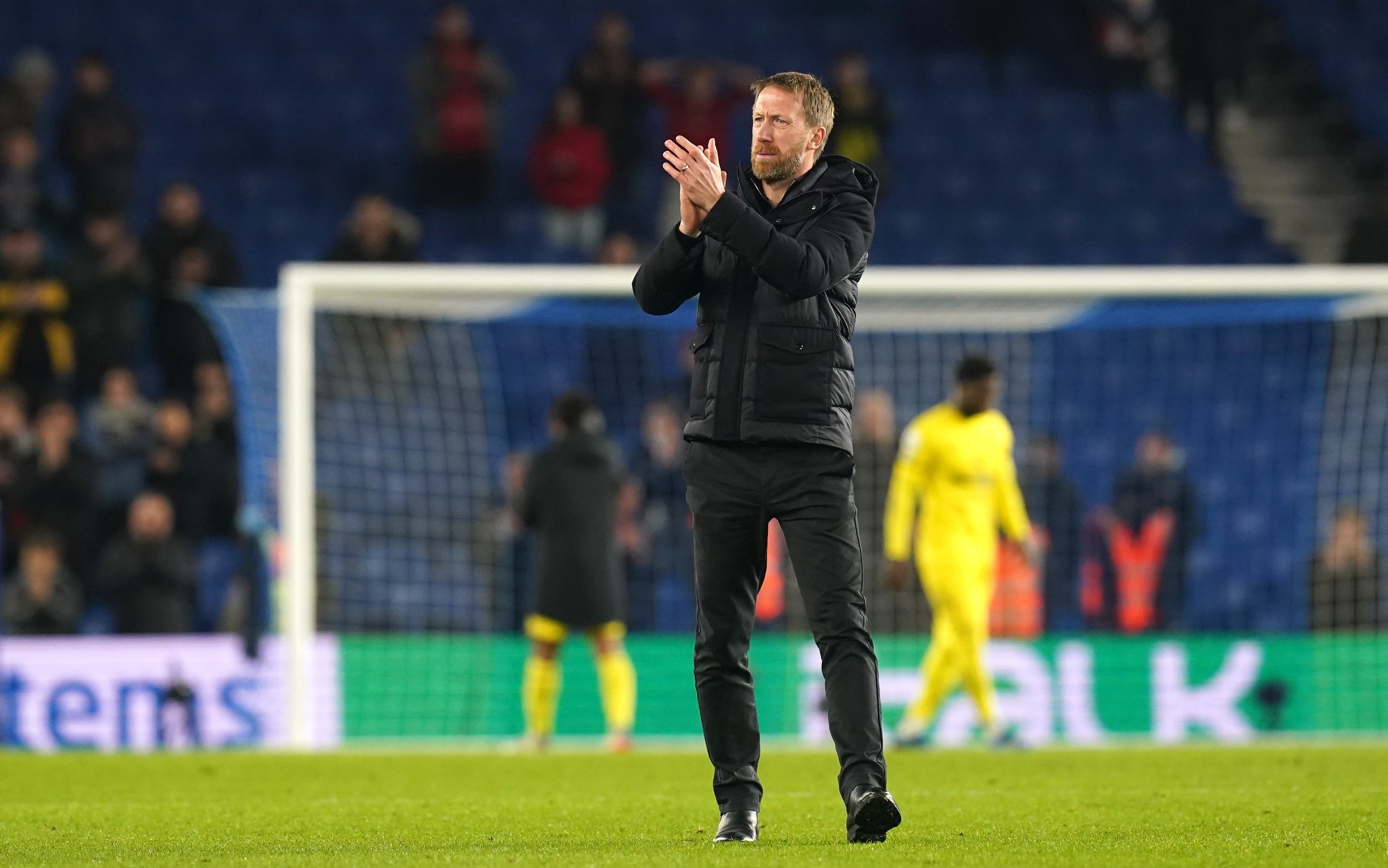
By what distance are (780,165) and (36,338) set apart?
966 centimetres

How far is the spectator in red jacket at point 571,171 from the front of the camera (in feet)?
50.7

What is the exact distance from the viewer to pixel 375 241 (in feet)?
46.9

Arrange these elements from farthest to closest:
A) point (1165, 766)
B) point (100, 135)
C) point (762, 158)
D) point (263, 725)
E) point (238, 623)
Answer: point (100, 135) < point (238, 623) < point (263, 725) < point (1165, 766) < point (762, 158)

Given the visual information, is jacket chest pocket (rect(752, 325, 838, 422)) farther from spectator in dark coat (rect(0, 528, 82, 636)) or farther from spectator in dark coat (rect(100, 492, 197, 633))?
spectator in dark coat (rect(0, 528, 82, 636))

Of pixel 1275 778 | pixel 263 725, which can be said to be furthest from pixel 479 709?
pixel 1275 778

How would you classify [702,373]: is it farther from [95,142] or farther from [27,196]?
[95,142]

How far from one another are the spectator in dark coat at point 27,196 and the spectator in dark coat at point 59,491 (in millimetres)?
2431

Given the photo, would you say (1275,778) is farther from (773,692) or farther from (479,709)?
(479,709)

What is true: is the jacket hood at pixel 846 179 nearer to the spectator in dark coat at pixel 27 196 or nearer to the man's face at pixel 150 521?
the man's face at pixel 150 521

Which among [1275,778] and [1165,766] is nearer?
[1275,778]

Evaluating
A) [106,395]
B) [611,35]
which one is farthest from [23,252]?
[611,35]

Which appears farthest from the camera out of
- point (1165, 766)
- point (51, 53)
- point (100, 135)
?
point (51, 53)

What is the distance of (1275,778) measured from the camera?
7.54 m

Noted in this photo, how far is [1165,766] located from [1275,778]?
877mm
